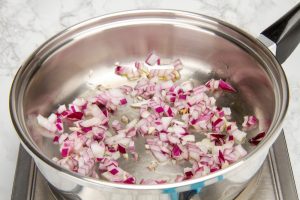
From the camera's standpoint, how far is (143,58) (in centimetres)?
116

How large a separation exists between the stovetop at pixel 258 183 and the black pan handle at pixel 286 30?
199 millimetres

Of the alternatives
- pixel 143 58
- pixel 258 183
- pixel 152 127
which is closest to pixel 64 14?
pixel 143 58

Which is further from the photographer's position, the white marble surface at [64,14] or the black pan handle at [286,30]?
the white marble surface at [64,14]

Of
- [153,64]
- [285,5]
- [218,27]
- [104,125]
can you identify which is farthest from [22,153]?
[285,5]

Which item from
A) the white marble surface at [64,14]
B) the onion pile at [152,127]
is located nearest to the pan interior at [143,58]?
the onion pile at [152,127]

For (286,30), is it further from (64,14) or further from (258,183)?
(64,14)

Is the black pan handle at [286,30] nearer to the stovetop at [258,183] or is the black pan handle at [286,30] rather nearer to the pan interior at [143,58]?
the pan interior at [143,58]

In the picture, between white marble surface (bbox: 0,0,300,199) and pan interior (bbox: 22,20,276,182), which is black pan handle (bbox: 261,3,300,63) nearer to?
pan interior (bbox: 22,20,276,182)

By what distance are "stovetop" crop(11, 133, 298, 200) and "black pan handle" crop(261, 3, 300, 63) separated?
0.20 m

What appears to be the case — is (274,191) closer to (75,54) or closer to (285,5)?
(75,54)

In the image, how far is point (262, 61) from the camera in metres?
1.01

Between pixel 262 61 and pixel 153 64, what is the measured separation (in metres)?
0.24

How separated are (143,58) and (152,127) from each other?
0.20m

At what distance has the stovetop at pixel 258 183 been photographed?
0.92 m
